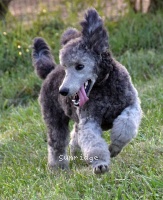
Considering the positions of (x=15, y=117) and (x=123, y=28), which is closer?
(x=15, y=117)

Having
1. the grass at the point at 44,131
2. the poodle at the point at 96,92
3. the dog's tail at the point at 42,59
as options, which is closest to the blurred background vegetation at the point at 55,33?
the grass at the point at 44,131

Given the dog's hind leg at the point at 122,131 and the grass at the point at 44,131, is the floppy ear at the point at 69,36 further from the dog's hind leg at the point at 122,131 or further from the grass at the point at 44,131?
the grass at the point at 44,131

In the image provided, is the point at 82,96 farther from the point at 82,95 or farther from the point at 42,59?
the point at 42,59

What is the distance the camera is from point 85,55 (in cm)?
509

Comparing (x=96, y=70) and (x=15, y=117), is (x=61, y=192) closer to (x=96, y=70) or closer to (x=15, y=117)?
(x=96, y=70)

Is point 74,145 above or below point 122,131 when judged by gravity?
below

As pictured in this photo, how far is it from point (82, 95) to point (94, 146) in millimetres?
464

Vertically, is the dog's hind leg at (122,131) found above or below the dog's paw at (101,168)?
above

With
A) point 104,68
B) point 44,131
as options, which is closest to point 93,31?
point 104,68

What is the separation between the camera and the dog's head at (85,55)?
5035 millimetres

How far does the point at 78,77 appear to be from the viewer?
5.00 meters

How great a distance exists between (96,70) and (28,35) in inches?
227

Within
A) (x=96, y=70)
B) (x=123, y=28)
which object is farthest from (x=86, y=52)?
(x=123, y=28)

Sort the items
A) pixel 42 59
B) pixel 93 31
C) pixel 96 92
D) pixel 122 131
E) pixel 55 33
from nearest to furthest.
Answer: pixel 122 131
pixel 93 31
pixel 96 92
pixel 42 59
pixel 55 33
